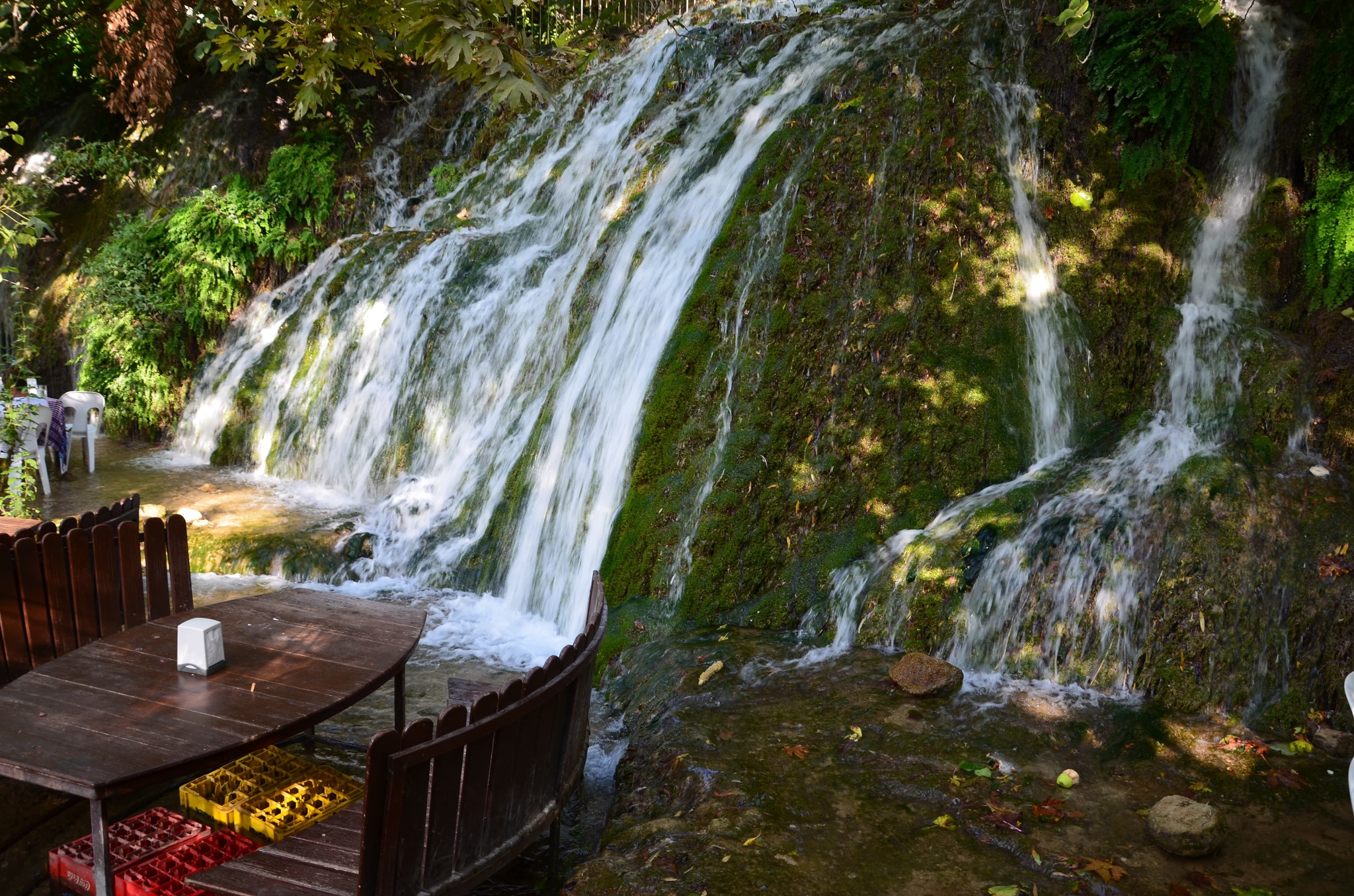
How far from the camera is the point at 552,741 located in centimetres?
374

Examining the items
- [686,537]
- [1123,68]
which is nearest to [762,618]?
[686,537]

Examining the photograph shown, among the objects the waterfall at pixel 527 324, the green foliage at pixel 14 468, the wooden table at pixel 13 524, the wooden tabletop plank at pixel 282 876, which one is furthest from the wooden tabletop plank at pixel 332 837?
the green foliage at pixel 14 468

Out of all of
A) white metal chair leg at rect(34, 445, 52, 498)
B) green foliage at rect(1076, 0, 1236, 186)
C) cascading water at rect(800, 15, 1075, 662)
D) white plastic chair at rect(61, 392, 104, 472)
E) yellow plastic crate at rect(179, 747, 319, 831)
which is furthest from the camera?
white plastic chair at rect(61, 392, 104, 472)

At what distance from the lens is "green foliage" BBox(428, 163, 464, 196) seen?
13.3 meters

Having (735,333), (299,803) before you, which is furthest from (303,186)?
(299,803)

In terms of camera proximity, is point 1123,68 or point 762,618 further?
point 1123,68

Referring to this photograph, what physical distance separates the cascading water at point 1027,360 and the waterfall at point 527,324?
47.3 inches

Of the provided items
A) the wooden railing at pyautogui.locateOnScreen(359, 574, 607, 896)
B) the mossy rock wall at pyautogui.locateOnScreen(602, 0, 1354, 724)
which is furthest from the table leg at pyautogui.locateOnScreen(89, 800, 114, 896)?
the mossy rock wall at pyautogui.locateOnScreen(602, 0, 1354, 724)

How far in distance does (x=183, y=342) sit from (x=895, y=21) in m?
9.34

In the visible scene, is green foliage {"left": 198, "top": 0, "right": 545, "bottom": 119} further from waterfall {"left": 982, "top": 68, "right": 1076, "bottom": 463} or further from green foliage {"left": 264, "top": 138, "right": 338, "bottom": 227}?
green foliage {"left": 264, "top": 138, "right": 338, "bottom": 227}

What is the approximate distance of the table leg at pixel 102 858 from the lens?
337cm

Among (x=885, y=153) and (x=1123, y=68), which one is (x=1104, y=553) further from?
(x=1123, y=68)

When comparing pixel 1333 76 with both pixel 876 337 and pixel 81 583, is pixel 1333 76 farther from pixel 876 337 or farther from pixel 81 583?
pixel 81 583

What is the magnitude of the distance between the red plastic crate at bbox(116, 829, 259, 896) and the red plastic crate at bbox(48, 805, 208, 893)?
0.04 meters
